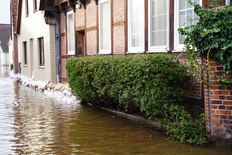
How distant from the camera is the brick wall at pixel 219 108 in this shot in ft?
17.9

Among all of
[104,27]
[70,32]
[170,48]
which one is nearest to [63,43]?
[70,32]

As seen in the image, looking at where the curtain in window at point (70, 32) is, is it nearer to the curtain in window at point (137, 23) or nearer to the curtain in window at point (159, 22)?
the curtain in window at point (137, 23)

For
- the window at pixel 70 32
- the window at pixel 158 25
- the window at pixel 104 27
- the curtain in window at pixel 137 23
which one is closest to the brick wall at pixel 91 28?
the window at pixel 104 27

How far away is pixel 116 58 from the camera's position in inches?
318

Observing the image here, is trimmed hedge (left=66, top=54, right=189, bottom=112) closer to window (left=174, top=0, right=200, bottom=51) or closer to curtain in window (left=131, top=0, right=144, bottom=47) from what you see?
window (left=174, top=0, right=200, bottom=51)

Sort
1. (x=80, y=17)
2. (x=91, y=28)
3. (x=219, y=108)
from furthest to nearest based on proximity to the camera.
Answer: (x=80, y=17) → (x=91, y=28) → (x=219, y=108)

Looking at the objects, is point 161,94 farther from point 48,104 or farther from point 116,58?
point 48,104

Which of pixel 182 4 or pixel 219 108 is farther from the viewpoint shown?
pixel 182 4

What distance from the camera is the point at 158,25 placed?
849 centimetres

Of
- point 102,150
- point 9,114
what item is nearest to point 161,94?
point 102,150

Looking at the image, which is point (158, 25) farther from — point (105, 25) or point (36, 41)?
point (36, 41)

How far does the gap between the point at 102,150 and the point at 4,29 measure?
7824 centimetres

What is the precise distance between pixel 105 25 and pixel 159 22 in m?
Result: 3.34

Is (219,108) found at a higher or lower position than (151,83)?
lower
